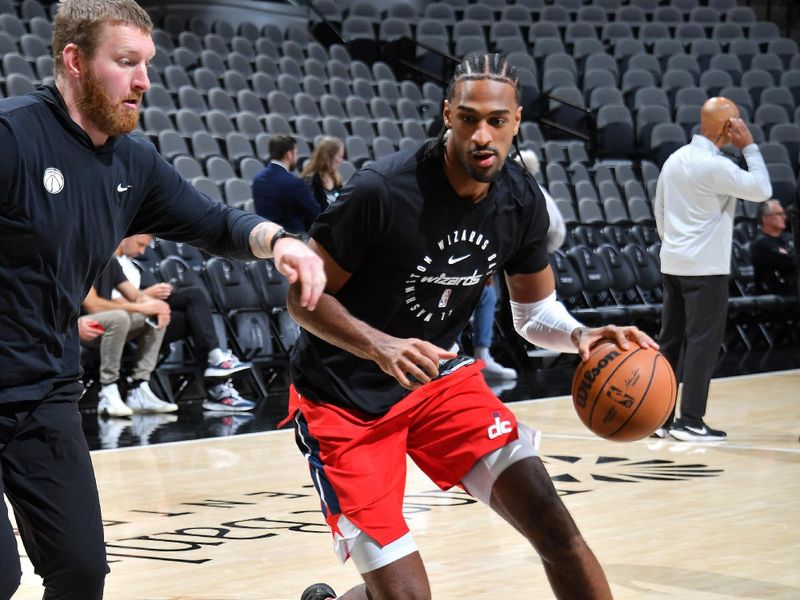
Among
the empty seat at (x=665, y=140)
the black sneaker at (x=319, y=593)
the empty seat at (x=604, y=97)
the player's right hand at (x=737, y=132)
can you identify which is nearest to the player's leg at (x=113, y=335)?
the player's right hand at (x=737, y=132)

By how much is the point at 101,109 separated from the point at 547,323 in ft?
4.28

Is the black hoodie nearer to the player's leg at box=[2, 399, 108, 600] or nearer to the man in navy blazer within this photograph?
the player's leg at box=[2, 399, 108, 600]

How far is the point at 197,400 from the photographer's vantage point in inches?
348

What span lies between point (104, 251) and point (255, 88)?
432 inches

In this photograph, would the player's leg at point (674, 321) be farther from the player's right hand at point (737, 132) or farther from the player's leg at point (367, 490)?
the player's leg at point (367, 490)

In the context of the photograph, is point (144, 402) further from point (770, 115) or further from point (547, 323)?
point (770, 115)

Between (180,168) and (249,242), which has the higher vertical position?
(249,242)

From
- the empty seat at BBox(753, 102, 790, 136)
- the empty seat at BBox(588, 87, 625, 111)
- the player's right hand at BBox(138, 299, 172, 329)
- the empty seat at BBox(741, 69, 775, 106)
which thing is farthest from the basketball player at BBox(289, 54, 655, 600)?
the empty seat at BBox(741, 69, 775, 106)

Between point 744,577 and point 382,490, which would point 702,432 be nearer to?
point 744,577

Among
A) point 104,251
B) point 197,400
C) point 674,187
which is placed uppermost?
point 104,251

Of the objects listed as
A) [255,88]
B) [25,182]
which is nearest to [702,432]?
[25,182]

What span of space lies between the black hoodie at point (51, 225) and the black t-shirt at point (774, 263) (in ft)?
32.8

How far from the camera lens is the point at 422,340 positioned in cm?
288

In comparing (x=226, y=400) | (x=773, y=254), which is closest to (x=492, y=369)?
(x=226, y=400)
